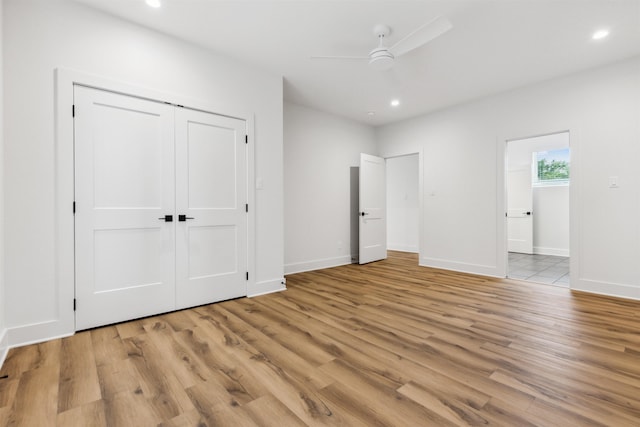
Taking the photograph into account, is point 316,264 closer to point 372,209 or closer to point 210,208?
point 372,209

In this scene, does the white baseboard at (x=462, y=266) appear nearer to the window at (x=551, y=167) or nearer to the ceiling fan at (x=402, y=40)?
the ceiling fan at (x=402, y=40)

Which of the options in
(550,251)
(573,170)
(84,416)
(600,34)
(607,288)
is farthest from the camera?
(550,251)

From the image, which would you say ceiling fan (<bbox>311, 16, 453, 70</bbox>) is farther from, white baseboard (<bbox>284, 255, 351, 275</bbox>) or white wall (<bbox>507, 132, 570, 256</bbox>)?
white wall (<bbox>507, 132, 570, 256</bbox>)

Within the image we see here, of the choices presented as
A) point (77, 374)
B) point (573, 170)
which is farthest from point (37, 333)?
point (573, 170)

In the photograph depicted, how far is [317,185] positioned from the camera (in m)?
5.16

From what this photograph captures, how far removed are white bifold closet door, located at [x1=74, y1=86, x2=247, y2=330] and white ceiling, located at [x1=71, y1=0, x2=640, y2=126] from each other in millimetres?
846

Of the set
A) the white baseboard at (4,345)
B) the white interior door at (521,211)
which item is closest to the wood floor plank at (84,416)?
the white baseboard at (4,345)

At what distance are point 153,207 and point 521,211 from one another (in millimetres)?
7502

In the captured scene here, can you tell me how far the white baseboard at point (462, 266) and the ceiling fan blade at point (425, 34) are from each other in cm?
358

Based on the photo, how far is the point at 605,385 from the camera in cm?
165

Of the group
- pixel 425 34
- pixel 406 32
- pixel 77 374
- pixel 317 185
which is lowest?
pixel 77 374

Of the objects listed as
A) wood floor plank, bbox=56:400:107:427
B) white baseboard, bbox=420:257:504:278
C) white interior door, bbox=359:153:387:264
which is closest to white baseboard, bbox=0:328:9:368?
wood floor plank, bbox=56:400:107:427

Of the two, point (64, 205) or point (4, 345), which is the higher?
point (64, 205)

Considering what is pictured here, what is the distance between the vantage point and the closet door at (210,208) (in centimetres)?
299
